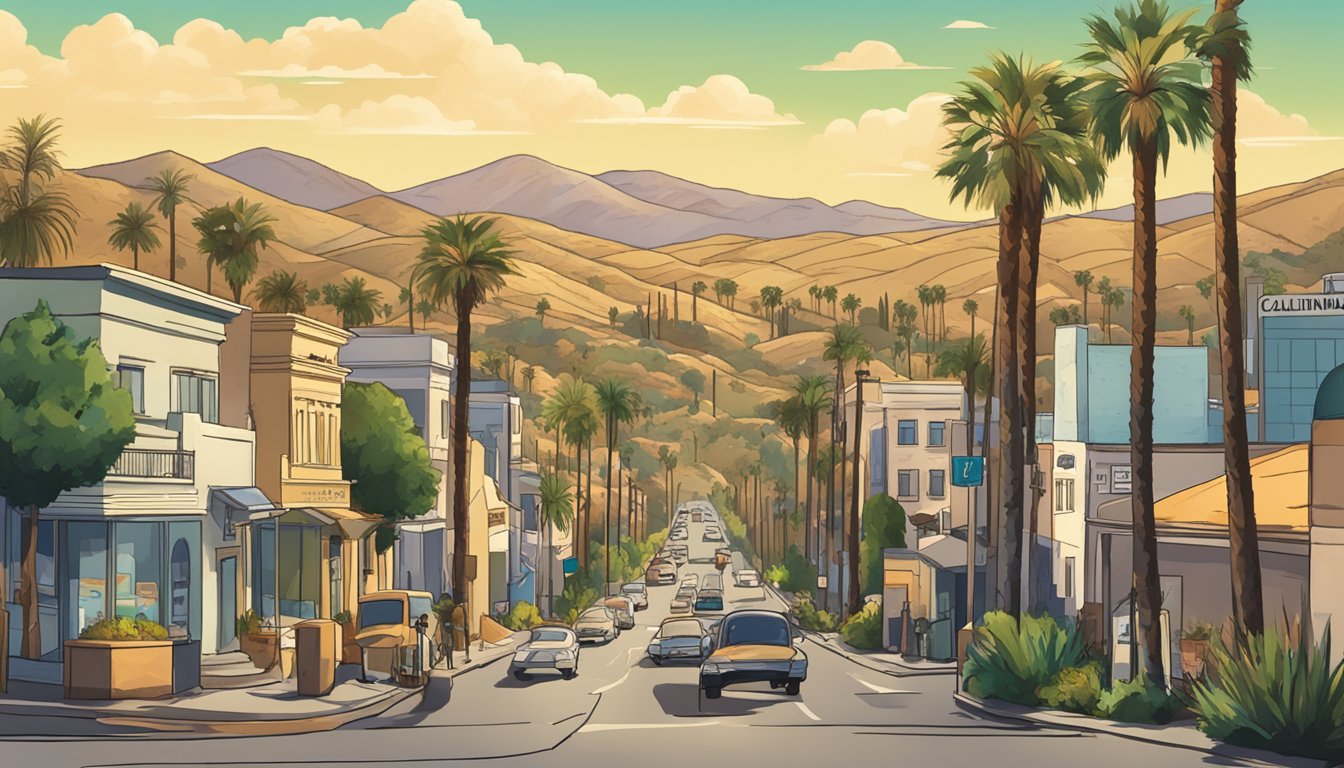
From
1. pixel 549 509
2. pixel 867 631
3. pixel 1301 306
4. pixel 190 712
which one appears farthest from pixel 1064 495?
pixel 549 509

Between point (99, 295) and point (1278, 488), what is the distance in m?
27.0

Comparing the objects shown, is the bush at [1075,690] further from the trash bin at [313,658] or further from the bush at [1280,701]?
the trash bin at [313,658]

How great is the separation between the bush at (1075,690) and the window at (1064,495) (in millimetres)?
34067

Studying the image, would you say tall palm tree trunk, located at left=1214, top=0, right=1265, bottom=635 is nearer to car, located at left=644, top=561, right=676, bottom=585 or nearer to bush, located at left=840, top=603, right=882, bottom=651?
bush, located at left=840, top=603, right=882, bottom=651

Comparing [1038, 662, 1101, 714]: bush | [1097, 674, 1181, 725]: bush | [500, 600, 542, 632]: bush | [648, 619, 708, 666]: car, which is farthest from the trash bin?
[500, 600, 542, 632]: bush

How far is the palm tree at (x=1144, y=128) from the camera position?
35.6m

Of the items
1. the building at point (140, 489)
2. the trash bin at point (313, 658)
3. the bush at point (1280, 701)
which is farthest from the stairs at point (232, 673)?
the bush at point (1280, 701)

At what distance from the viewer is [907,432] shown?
116 metres

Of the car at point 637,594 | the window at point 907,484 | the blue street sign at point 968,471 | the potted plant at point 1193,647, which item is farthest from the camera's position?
the car at point 637,594

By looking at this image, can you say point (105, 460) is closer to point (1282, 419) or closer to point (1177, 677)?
point (1177, 677)

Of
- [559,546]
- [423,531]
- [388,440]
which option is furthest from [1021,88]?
[559,546]

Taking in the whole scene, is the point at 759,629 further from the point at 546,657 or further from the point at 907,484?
the point at 907,484

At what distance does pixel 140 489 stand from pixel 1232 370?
23.7m

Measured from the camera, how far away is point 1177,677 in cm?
4172
